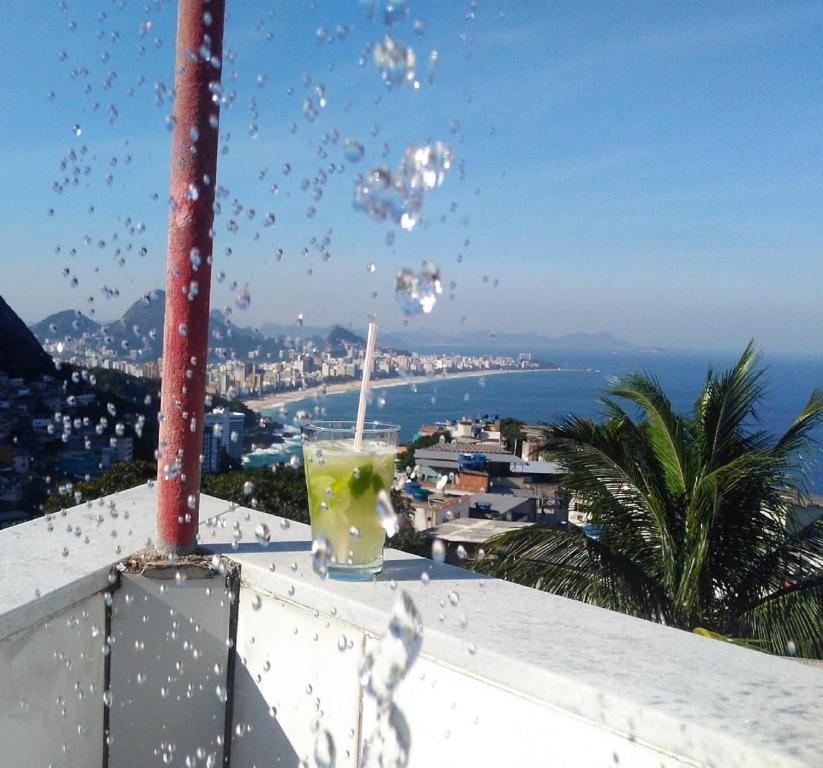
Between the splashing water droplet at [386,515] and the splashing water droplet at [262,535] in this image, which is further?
the splashing water droplet at [262,535]

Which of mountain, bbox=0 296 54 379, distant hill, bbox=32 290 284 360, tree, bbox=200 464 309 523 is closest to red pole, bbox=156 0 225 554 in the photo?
distant hill, bbox=32 290 284 360

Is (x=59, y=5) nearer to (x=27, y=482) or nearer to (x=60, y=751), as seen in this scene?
(x=60, y=751)

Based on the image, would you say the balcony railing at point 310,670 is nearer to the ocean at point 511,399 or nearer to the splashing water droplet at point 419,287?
the ocean at point 511,399

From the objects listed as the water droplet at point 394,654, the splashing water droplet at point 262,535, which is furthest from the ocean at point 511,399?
the water droplet at point 394,654

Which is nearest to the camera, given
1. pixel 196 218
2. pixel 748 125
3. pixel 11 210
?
pixel 196 218

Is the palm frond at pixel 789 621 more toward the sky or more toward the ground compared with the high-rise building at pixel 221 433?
more toward the ground

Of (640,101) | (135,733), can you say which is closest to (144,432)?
(135,733)
